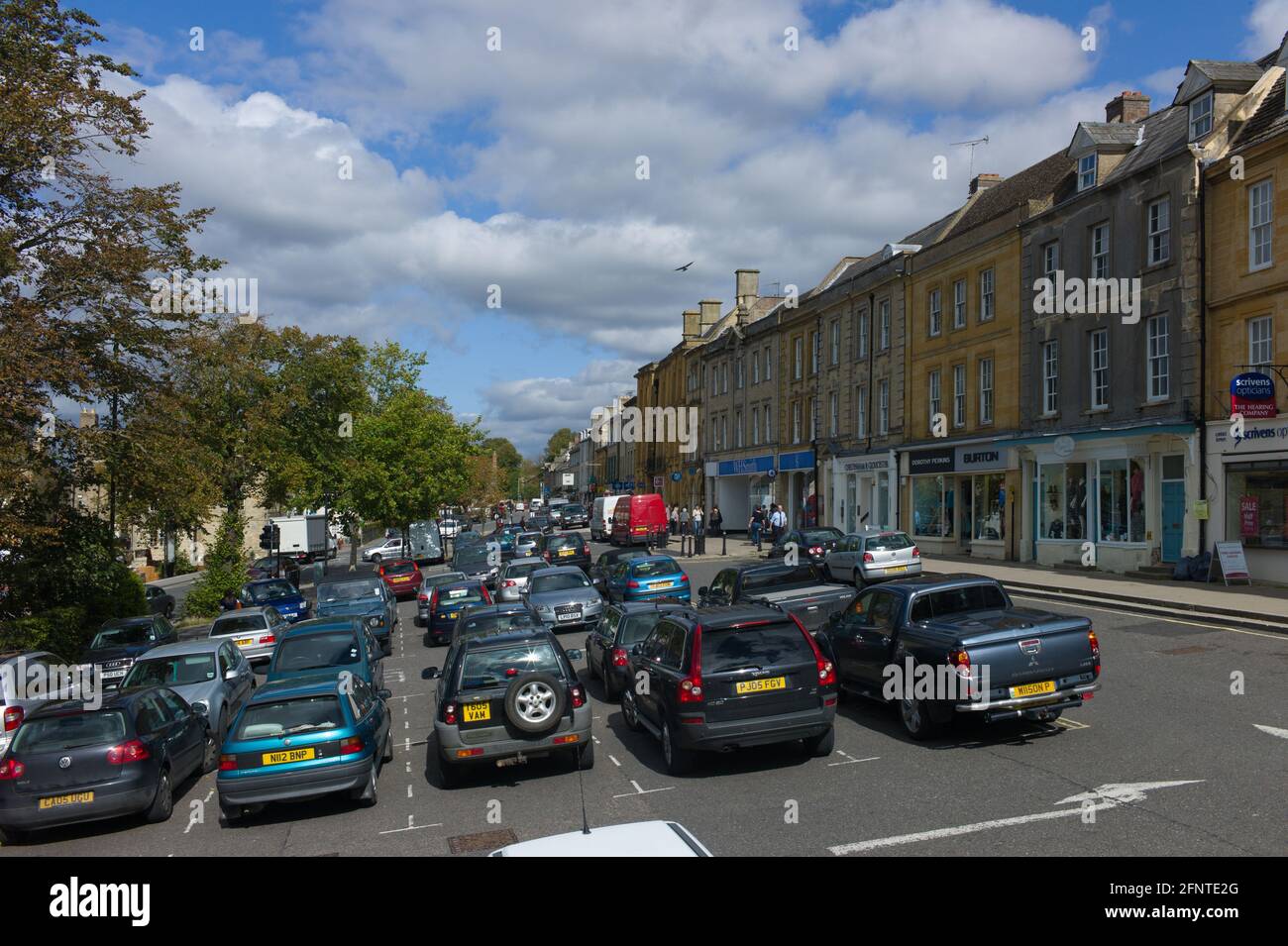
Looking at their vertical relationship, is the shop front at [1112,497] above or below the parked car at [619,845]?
above

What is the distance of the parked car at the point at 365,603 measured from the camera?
23.8 meters

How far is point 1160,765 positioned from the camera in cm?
923

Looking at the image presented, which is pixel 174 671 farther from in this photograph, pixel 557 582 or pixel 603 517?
pixel 603 517

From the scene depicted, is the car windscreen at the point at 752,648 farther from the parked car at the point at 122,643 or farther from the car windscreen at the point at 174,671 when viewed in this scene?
the parked car at the point at 122,643

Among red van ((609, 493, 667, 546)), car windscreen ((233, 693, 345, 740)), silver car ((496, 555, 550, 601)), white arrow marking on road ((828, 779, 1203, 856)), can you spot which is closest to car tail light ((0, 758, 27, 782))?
car windscreen ((233, 693, 345, 740))

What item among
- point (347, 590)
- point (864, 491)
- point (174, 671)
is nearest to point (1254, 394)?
point (864, 491)

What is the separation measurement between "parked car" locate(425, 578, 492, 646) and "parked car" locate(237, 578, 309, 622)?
7.63m

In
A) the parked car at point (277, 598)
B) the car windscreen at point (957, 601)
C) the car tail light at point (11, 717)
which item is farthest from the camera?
the parked car at point (277, 598)

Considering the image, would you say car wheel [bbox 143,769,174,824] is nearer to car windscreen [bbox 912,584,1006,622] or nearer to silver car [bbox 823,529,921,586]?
car windscreen [bbox 912,584,1006,622]

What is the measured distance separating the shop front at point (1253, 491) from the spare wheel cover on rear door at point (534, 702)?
18.5 m

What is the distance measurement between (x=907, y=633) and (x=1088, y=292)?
2054 centimetres

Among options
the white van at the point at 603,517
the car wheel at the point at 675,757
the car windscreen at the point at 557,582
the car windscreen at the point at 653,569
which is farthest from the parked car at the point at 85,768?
the white van at the point at 603,517

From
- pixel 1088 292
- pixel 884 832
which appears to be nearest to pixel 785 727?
pixel 884 832

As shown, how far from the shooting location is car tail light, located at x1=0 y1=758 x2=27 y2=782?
10.4 m
